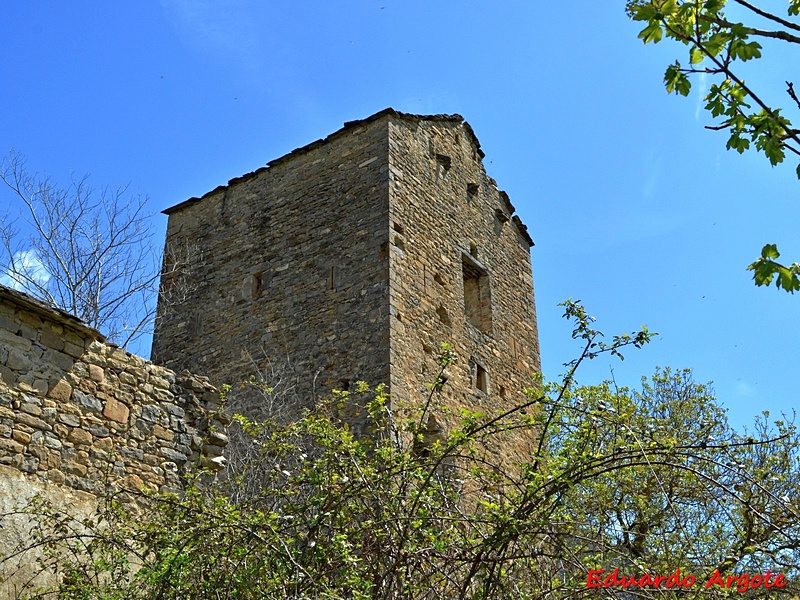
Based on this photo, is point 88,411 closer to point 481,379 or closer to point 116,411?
point 116,411

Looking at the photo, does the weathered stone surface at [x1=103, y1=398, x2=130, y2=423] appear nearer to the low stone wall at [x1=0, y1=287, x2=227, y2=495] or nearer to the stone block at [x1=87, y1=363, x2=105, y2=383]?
the low stone wall at [x1=0, y1=287, x2=227, y2=495]

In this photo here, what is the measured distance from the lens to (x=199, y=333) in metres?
11.6

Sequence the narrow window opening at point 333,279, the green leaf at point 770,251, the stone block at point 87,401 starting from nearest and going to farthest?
the green leaf at point 770,251, the stone block at point 87,401, the narrow window opening at point 333,279

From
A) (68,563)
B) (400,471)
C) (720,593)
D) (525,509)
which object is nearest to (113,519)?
(68,563)

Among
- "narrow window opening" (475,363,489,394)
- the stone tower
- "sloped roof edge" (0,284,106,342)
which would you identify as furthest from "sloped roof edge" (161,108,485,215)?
"sloped roof edge" (0,284,106,342)

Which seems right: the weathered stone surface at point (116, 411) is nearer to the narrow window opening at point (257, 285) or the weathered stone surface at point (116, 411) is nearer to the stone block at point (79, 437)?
the stone block at point (79, 437)

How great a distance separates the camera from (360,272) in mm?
10312

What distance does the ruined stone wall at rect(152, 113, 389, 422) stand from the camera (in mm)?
10000

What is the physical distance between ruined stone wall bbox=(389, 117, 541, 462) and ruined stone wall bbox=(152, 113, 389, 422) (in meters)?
0.31

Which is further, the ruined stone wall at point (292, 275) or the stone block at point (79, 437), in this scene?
the ruined stone wall at point (292, 275)

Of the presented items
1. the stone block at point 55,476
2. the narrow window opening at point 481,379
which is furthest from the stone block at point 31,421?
the narrow window opening at point 481,379

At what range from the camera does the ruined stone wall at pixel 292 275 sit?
10.0m

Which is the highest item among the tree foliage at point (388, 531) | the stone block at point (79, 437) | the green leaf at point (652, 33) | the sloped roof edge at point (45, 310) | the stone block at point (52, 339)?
the green leaf at point (652, 33)

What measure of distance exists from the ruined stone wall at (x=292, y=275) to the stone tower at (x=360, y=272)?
2cm
